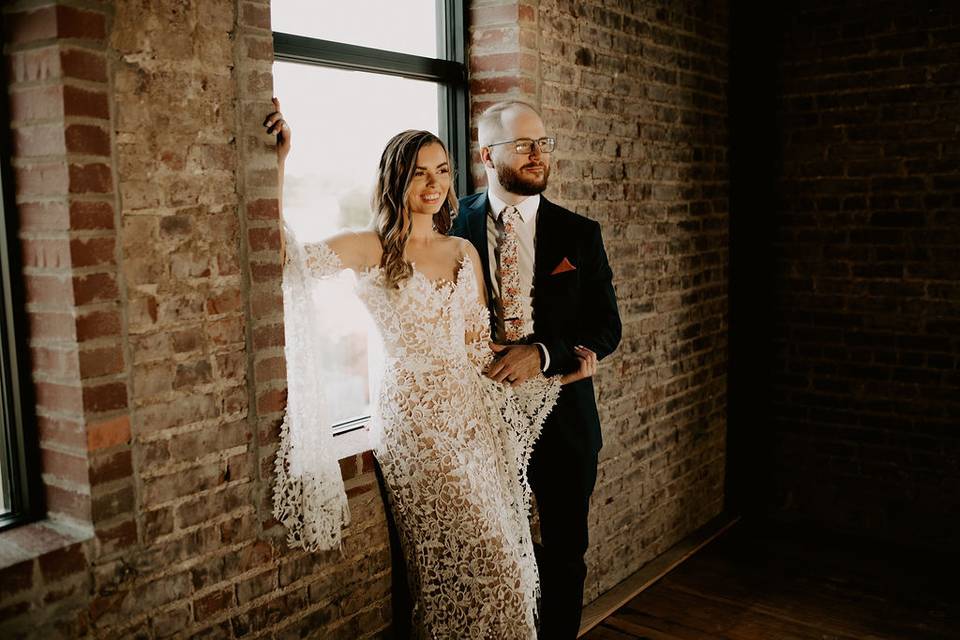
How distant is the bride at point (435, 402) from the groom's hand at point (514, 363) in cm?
6

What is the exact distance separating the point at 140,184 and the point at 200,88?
285mm

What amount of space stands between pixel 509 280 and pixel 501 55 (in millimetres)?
891

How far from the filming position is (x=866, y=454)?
440cm

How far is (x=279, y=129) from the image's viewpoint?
7.34ft

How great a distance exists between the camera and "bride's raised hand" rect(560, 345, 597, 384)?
9.53 feet

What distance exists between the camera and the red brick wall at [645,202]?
3352 mm

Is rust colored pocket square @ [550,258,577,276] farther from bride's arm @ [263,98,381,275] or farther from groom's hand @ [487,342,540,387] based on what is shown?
bride's arm @ [263,98,381,275]

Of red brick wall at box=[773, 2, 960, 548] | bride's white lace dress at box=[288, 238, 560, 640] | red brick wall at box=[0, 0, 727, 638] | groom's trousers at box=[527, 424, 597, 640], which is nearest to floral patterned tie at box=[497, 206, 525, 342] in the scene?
bride's white lace dress at box=[288, 238, 560, 640]

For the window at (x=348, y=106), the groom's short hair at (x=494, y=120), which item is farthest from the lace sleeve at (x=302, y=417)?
the groom's short hair at (x=494, y=120)

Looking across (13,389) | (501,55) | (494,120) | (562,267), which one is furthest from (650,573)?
(13,389)

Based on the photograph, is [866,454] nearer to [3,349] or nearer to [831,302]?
[831,302]

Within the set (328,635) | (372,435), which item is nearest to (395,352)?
(372,435)

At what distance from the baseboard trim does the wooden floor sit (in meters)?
0.03

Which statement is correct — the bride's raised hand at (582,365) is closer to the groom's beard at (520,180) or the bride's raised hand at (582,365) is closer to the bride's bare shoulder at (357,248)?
the groom's beard at (520,180)
